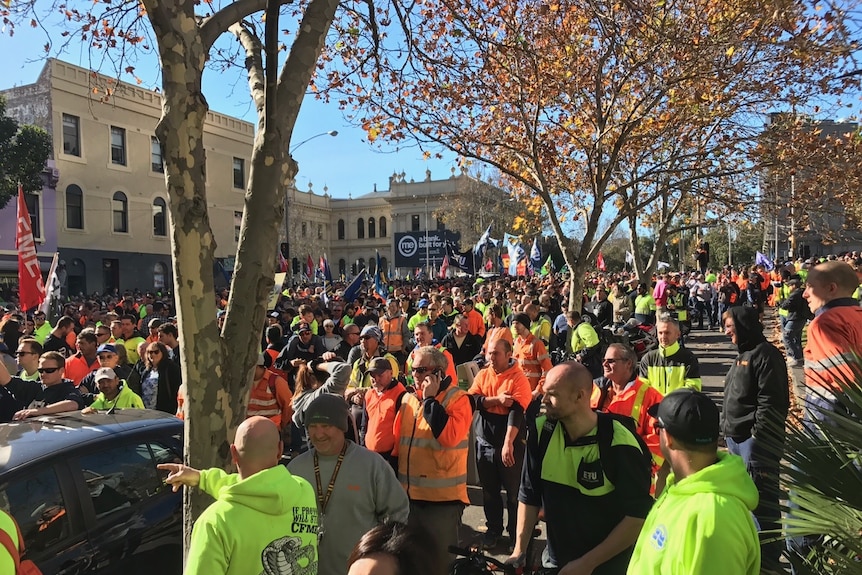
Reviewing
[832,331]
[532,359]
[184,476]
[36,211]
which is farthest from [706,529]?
[36,211]

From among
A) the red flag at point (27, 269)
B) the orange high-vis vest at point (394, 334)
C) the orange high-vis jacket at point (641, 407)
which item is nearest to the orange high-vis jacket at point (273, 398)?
the orange high-vis jacket at point (641, 407)

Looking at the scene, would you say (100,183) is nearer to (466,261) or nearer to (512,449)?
(466,261)

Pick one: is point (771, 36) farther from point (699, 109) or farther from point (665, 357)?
point (665, 357)

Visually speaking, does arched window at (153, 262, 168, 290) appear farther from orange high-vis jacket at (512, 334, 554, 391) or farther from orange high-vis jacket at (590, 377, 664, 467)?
orange high-vis jacket at (590, 377, 664, 467)

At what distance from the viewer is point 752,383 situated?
457 cm

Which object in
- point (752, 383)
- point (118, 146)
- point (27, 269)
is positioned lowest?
point (752, 383)

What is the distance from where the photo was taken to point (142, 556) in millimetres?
3953

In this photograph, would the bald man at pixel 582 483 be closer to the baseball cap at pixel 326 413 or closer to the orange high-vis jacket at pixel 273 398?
the baseball cap at pixel 326 413

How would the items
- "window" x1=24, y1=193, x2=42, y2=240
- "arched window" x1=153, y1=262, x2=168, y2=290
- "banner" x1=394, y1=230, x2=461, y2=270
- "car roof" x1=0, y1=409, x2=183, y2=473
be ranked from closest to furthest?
"car roof" x1=0, y1=409, x2=183, y2=473 < "window" x1=24, y1=193, x2=42, y2=240 < "banner" x1=394, y1=230, x2=461, y2=270 < "arched window" x1=153, y1=262, x2=168, y2=290

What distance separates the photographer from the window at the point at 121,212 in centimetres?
3478

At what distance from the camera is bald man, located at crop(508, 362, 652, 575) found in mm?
2867

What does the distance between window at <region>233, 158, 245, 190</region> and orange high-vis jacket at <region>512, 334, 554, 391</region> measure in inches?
1509

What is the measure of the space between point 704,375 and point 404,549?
41.8 ft

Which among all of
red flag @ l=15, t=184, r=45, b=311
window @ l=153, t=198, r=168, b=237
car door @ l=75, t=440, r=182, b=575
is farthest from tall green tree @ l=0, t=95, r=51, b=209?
car door @ l=75, t=440, r=182, b=575
